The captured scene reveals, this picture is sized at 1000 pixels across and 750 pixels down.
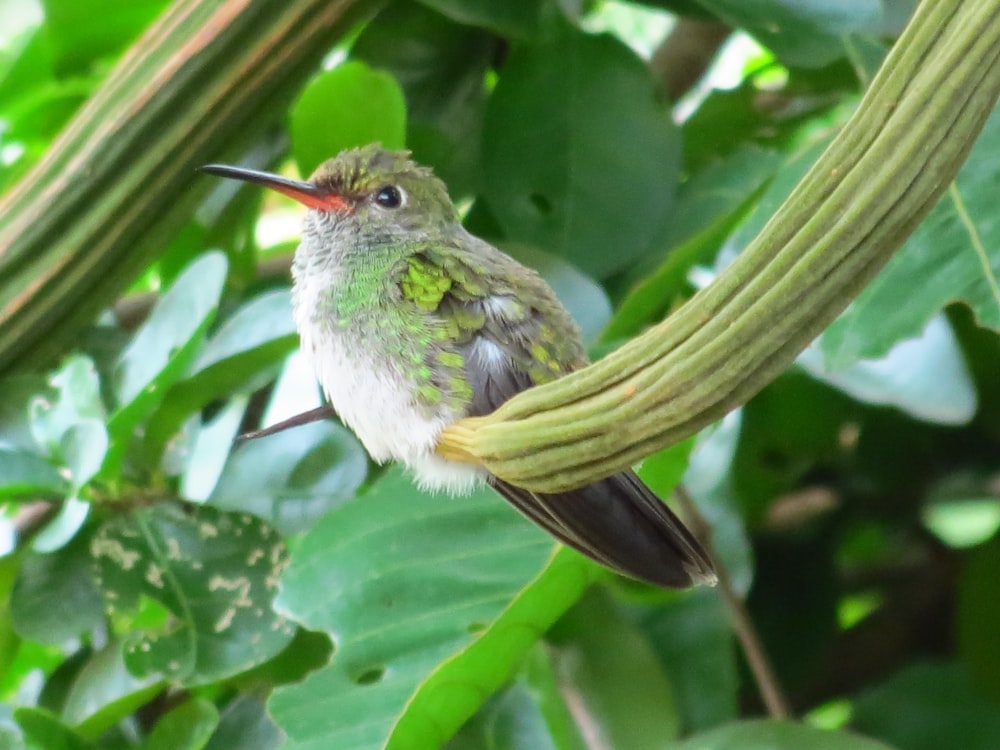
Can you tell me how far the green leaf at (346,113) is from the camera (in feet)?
3.95

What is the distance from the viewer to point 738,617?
1242mm

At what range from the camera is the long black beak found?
40.8 inches

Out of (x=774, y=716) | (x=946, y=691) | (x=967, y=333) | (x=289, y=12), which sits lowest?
(x=946, y=691)

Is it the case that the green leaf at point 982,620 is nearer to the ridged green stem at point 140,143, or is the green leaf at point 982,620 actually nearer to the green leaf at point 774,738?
the green leaf at point 774,738

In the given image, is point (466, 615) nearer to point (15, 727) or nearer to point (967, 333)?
point (15, 727)

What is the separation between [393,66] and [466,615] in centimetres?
74

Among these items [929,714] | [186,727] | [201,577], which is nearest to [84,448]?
[201,577]

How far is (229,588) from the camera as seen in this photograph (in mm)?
1162

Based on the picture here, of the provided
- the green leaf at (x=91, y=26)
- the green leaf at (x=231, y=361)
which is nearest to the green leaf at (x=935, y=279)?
the green leaf at (x=231, y=361)

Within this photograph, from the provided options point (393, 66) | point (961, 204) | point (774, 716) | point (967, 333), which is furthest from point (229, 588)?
point (967, 333)

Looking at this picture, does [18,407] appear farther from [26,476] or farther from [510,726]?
[510,726]

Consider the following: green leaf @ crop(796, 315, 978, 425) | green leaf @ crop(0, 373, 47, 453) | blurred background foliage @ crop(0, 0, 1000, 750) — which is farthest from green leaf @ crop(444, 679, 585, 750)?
green leaf @ crop(0, 373, 47, 453)

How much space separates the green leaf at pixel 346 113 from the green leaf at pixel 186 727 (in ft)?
→ 1.97

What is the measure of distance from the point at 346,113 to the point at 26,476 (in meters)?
0.50
